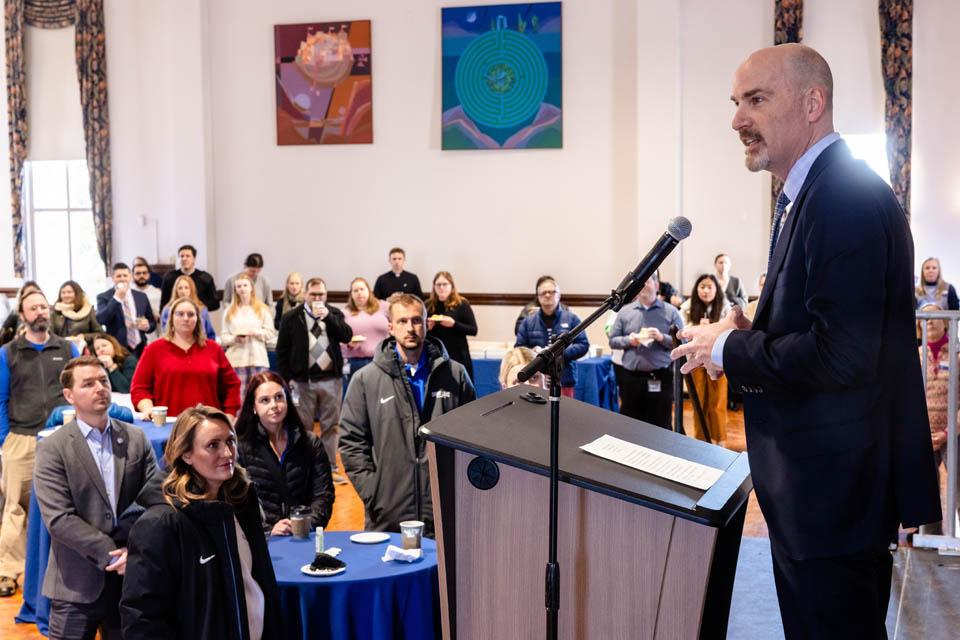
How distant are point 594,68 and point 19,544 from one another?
26.3 feet

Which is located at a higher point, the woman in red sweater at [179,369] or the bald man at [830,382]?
the bald man at [830,382]

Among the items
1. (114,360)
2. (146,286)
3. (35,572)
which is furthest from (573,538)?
(146,286)

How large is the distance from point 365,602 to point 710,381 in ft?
18.8

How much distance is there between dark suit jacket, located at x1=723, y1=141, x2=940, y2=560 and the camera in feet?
5.33

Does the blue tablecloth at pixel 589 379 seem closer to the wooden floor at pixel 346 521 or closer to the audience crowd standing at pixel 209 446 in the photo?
the audience crowd standing at pixel 209 446

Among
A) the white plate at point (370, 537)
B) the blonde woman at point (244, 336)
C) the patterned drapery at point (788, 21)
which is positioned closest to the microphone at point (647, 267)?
the white plate at point (370, 537)

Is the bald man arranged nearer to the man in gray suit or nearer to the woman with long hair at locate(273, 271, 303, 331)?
the man in gray suit

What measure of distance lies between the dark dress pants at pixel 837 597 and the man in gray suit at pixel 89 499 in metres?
2.50

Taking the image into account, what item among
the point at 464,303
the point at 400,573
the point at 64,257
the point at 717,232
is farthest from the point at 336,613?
the point at 64,257

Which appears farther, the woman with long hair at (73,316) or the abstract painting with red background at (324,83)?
the abstract painting with red background at (324,83)

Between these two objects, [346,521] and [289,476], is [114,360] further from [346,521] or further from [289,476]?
[289,476]

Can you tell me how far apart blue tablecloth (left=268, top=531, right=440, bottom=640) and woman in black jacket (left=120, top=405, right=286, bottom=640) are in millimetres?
138

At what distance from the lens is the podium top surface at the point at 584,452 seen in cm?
172

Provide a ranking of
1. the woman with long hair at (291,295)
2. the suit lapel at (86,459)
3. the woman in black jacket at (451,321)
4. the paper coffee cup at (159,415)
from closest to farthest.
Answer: the suit lapel at (86,459), the paper coffee cup at (159,415), the woman in black jacket at (451,321), the woman with long hair at (291,295)
